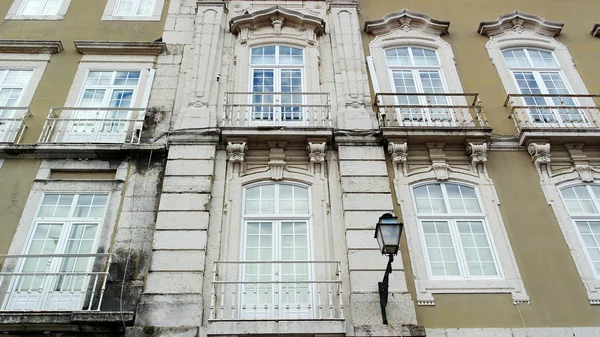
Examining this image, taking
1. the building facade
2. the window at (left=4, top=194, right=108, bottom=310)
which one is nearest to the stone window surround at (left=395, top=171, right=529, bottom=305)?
the building facade

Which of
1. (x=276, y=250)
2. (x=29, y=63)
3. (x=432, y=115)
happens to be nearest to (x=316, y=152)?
(x=276, y=250)

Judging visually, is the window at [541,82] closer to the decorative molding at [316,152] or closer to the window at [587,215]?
the window at [587,215]

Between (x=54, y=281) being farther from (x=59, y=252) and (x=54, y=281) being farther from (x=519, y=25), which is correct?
(x=519, y=25)

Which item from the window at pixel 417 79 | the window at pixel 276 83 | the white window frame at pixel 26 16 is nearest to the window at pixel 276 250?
the window at pixel 276 83

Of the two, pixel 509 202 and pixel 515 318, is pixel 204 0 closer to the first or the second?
pixel 509 202

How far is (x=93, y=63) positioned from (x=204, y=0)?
3.40m

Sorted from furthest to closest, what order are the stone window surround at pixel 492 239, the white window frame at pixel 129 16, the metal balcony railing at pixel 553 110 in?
the white window frame at pixel 129 16, the metal balcony railing at pixel 553 110, the stone window surround at pixel 492 239

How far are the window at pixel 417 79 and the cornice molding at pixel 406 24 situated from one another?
2.16 ft

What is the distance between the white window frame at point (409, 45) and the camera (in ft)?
40.4

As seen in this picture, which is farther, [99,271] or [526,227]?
[526,227]

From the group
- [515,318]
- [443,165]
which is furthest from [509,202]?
[515,318]

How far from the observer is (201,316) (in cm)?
841

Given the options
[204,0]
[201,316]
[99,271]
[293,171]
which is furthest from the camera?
[204,0]

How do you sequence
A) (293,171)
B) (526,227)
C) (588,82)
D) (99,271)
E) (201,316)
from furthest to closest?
1. (588,82)
2. (293,171)
3. (526,227)
4. (99,271)
5. (201,316)
